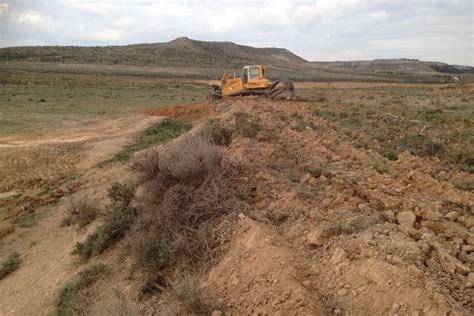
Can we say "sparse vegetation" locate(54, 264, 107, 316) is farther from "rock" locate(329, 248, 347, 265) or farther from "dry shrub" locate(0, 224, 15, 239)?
"dry shrub" locate(0, 224, 15, 239)

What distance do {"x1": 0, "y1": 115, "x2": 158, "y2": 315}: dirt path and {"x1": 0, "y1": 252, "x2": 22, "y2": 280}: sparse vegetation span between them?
0.38ft

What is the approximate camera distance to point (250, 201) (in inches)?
246

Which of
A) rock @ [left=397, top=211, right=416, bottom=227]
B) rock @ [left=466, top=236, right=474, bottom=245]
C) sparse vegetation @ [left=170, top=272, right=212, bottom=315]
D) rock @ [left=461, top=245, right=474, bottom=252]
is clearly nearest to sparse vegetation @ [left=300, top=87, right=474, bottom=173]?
rock @ [left=397, top=211, right=416, bottom=227]

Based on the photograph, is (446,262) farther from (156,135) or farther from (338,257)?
(156,135)

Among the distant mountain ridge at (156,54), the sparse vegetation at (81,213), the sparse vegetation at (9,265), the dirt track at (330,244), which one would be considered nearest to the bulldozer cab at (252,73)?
the dirt track at (330,244)

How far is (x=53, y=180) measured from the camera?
12039 millimetres

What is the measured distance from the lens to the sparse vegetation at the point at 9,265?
24.3 ft

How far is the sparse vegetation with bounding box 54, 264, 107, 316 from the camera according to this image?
18.5ft

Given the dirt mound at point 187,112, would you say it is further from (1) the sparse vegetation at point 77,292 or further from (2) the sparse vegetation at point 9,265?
(1) the sparse vegetation at point 77,292

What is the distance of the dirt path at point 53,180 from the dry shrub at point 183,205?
176cm

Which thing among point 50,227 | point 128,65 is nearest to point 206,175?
point 50,227

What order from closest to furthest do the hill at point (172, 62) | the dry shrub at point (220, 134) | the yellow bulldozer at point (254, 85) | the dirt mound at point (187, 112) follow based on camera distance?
the dry shrub at point (220, 134)
the dirt mound at point (187, 112)
the yellow bulldozer at point (254, 85)
the hill at point (172, 62)

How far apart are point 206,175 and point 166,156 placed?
899 millimetres

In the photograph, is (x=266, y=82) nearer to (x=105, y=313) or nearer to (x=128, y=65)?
(x=105, y=313)
